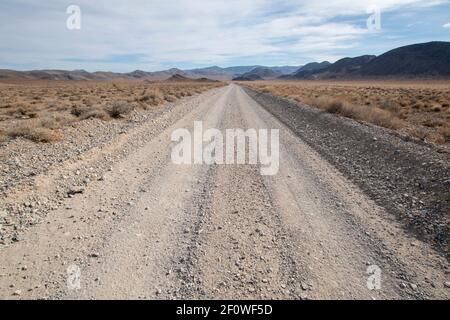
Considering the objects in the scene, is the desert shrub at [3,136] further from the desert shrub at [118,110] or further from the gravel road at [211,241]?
the desert shrub at [118,110]

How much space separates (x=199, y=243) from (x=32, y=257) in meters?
2.23

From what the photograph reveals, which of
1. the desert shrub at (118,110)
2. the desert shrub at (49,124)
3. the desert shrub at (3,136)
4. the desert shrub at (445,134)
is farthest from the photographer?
the desert shrub at (118,110)

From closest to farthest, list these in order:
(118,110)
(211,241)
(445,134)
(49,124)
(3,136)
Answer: (211,241) < (3,136) < (49,124) < (445,134) < (118,110)

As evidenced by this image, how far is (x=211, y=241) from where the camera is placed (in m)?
4.57

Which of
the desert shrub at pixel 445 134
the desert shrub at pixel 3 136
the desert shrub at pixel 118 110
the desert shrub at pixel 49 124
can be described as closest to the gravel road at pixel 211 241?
the desert shrub at pixel 3 136

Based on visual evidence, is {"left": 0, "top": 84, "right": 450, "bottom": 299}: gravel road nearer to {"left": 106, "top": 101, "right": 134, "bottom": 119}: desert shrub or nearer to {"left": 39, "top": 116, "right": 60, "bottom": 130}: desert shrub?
{"left": 39, "top": 116, "right": 60, "bottom": 130}: desert shrub

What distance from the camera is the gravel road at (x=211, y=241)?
142 inches

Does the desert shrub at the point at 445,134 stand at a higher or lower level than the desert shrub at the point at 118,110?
lower

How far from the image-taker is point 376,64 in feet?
612

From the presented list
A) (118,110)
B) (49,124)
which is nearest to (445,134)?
(118,110)

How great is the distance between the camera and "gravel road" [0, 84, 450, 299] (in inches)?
142

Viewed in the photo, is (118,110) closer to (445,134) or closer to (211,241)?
(211,241)

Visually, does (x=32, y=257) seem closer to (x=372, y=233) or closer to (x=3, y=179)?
(x=3, y=179)

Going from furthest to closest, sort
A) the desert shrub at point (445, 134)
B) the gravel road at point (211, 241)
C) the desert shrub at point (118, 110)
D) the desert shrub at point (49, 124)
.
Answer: the desert shrub at point (118, 110) < the desert shrub at point (445, 134) < the desert shrub at point (49, 124) < the gravel road at point (211, 241)
